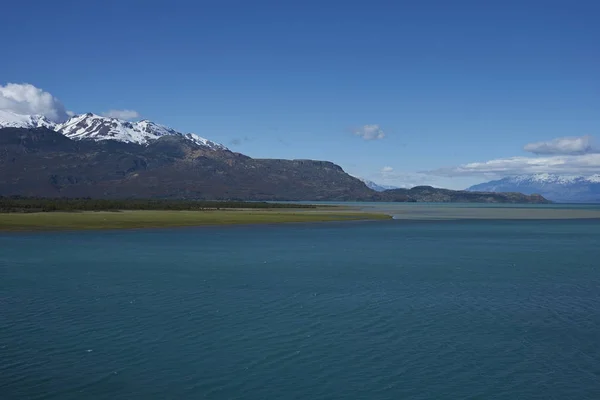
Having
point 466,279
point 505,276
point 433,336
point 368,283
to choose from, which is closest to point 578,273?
point 505,276

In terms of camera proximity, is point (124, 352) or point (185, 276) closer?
point (124, 352)

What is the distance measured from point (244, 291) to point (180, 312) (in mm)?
7685

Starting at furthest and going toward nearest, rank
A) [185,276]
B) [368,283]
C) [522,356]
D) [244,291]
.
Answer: [185,276] < [368,283] < [244,291] < [522,356]

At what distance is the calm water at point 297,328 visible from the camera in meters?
22.7

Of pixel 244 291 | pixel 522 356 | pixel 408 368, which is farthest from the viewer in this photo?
pixel 244 291

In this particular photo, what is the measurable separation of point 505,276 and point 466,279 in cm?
414

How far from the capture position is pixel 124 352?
26.3 m

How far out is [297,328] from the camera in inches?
1222

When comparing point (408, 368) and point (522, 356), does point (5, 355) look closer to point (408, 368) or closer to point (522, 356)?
point (408, 368)

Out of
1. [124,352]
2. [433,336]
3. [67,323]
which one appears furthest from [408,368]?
[67,323]

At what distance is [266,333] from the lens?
30.0 m

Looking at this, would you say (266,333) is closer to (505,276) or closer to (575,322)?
(575,322)

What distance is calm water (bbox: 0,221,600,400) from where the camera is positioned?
2269cm

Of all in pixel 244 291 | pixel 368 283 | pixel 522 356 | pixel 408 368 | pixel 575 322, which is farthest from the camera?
pixel 368 283
